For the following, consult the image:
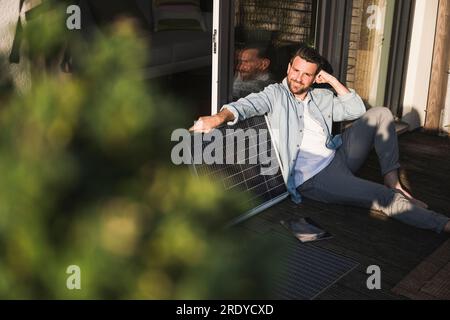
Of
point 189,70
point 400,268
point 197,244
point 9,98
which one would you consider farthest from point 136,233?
point 189,70

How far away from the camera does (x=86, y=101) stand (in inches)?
24.8

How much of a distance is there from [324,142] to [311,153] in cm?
14

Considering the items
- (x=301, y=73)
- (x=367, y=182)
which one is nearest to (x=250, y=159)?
(x=301, y=73)

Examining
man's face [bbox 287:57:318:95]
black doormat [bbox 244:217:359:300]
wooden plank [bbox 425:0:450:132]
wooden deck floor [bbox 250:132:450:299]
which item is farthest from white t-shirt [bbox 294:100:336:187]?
wooden plank [bbox 425:0:450:132]

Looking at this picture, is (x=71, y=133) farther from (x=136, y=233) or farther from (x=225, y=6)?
(x=225, y=6)

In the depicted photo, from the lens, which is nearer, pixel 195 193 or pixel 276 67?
pixel 195 193

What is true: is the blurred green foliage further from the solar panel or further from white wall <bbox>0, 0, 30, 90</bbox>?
the solar panel

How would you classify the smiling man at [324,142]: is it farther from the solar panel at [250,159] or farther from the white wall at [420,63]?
the white wall at [420,63]

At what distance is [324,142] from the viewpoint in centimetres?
427

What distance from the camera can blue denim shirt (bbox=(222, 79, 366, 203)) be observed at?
4.12 meters

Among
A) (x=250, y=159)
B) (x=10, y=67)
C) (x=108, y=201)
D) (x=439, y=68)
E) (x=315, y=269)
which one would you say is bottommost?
(x=315, y=269)

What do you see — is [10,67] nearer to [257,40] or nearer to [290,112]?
[290,112]

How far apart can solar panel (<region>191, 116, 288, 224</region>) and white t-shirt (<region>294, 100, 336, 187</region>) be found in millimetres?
192
